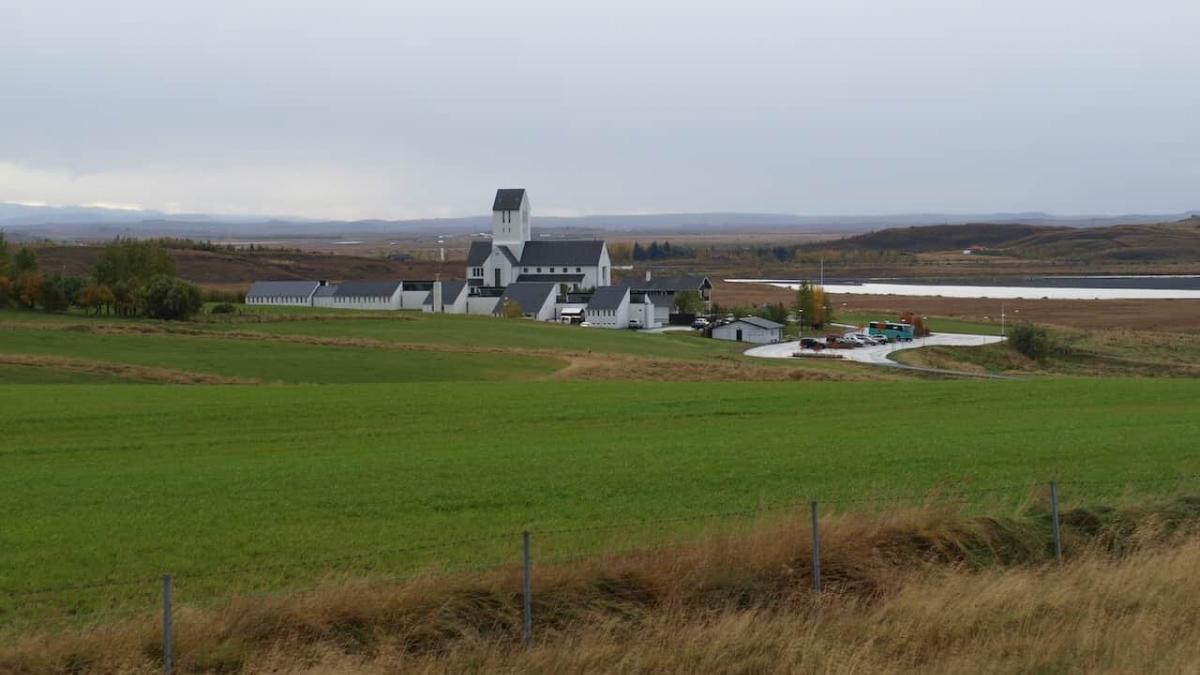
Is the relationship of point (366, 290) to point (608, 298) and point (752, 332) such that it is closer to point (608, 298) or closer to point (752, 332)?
point (608, 298)

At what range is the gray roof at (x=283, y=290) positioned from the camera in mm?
115688

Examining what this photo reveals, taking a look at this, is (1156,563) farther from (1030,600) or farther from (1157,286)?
(1157,286)

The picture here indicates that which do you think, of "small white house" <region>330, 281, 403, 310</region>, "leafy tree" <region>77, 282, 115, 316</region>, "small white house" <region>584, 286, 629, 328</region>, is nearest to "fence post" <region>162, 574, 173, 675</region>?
"leafy tree" <region>77, 282, 115, 316</region>

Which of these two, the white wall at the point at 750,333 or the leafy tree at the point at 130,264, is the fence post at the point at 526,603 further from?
the white wall at the point at 750,333

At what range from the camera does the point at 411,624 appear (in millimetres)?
11133

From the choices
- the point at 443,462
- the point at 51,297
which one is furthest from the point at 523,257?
the point at 443,462

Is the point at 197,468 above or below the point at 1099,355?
above

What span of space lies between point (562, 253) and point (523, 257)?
402 centimetres

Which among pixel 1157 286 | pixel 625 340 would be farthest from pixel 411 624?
pixel 1157 286

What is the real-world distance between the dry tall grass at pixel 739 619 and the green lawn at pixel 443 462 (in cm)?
200

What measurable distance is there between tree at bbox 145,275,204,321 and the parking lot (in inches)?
1336

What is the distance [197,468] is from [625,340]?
5605 cm

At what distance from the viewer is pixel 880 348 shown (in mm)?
80312

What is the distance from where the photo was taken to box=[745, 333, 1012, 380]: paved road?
71.4 meters
